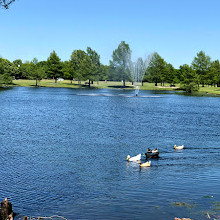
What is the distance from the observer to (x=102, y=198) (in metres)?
22.4

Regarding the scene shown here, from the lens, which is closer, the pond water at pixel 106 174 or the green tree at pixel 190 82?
the pond water at pixel 106 174

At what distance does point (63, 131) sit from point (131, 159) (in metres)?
21.1

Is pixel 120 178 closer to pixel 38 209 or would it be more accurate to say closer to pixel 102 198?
pixel 102 198

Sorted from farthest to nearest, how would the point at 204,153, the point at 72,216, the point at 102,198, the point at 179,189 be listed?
the point at 204,153 → the point at 179,189 → the point at 102,198 → the point at 72,216


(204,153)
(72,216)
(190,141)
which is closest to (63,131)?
(190,141)

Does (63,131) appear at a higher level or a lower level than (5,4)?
lower

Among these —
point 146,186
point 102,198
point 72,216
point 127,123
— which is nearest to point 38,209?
point 72,216

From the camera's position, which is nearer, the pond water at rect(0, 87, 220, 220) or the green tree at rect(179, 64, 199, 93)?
the pond water at rect(0, 87, 220, 220)

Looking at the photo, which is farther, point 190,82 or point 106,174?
point 190,82

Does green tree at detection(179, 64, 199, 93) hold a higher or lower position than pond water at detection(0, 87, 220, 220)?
higher

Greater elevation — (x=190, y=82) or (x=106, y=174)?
(x=190, y=82)

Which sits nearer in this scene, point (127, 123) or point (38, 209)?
point (38, 209)

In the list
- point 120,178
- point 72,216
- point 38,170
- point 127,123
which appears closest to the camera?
point 72,216

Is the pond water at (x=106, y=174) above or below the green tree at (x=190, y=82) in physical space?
below
